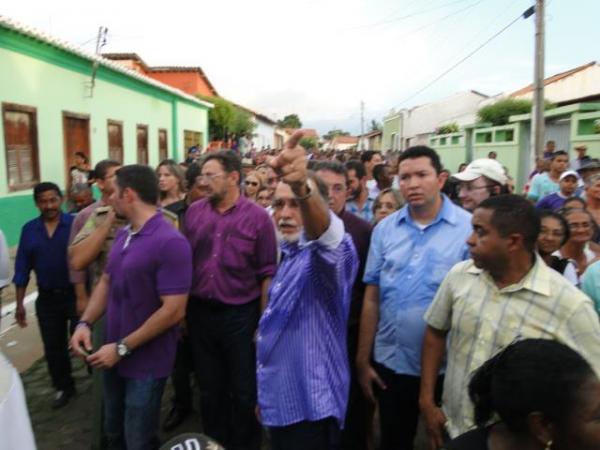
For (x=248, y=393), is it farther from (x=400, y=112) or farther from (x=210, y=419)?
(x=400, y=112)

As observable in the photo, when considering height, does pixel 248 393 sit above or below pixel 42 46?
below

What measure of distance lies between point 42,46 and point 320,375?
1101 cm

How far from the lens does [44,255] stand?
399cm

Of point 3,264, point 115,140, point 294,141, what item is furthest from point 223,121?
point 294,141

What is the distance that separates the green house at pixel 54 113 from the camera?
384 inches

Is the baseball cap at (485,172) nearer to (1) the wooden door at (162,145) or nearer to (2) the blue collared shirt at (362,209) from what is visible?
(2) the blue collared shirt at (362,209)

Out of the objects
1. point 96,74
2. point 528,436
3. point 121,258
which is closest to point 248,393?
point 121,258

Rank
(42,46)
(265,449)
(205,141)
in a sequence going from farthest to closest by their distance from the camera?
(205,141) → (42,46) → (265,449)

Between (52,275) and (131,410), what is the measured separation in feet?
5.79

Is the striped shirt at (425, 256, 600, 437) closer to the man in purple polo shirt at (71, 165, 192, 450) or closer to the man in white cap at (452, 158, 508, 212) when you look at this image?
the man in purple polo shirt at (71, 165, 192, 450)

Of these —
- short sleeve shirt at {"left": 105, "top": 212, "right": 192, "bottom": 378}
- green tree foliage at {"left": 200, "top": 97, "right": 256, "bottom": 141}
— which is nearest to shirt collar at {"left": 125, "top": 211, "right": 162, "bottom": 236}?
short sleeve shirt at {"left": 105, "top": 212, "right": 192, "bottom": 378}

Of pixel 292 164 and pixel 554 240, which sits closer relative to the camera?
pixel 292 164

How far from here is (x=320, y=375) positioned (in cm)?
217

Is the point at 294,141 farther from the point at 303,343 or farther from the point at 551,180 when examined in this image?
the point at 551,180
